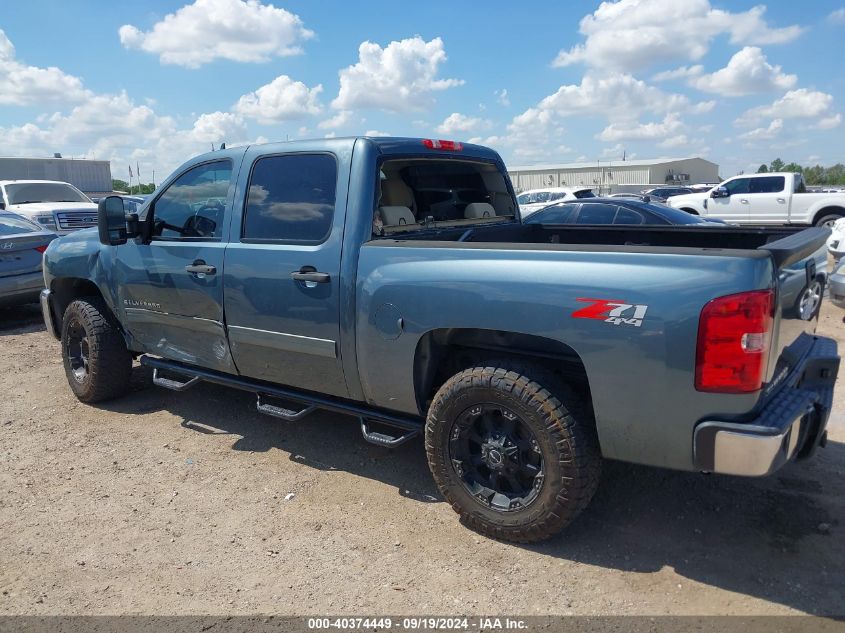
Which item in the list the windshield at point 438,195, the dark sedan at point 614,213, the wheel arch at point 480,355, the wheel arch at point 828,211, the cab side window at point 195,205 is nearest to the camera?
the wheel arch at point 480,355

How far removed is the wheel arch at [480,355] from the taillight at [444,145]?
141cm

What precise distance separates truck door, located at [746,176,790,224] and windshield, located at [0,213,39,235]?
632 inches

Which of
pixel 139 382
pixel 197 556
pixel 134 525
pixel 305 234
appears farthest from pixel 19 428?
pixel 305 234

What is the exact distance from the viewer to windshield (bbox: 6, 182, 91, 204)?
14.3m

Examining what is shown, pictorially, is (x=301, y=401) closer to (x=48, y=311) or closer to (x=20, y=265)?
(x=48, y=311)

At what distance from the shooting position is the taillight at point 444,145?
14.0 feet

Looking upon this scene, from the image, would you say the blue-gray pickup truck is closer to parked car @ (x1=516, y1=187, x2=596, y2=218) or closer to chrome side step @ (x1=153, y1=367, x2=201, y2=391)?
chrome side step @ (x1=153, y1=367, x2=201, y2=391)

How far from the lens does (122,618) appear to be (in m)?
2.87

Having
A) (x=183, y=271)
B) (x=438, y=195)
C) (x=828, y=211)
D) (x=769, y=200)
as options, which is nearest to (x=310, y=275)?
(x=183, y=271)

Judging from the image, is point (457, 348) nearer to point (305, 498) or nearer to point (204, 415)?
point (305, 498)

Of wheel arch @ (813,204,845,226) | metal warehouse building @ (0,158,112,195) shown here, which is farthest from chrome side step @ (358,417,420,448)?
metal warehouse building @ (0,158,112,195)

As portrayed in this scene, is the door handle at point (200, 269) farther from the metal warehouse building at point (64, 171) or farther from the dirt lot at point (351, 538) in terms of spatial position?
the metal warehouse building at point (64, 171)

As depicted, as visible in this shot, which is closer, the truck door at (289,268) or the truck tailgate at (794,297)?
the truck tailgate at (794,297)

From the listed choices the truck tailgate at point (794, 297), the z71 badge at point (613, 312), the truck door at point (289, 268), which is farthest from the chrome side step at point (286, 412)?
the truck tailgate at point (794, 297)
